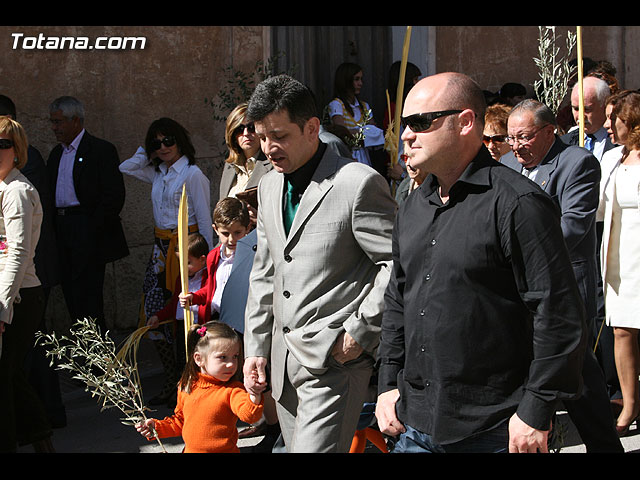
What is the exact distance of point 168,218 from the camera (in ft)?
22.5

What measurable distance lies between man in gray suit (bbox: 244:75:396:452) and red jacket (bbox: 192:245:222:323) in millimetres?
1965

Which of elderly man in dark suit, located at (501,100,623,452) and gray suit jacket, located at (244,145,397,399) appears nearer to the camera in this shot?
gray suit jacket, located at (244,145,397,399)

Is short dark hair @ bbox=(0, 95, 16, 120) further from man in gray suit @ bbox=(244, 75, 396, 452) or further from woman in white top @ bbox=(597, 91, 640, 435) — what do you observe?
woman in white top @ bbox=(597, 91, 640, 435)

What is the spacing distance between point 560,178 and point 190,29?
4572 millimetres

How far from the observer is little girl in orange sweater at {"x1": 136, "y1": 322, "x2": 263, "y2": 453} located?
448 centimetres

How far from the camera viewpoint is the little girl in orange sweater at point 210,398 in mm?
4484

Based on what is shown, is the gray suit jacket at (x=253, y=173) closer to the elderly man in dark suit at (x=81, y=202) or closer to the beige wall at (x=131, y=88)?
the elderly man in dark suit at (x=81, y=202)

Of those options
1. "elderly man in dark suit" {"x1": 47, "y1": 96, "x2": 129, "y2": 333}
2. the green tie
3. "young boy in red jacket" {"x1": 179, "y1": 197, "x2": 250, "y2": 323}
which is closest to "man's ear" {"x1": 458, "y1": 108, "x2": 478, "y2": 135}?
the green tie

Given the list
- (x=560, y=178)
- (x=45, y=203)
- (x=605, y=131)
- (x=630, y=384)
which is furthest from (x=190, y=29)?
(x=630, y=384)

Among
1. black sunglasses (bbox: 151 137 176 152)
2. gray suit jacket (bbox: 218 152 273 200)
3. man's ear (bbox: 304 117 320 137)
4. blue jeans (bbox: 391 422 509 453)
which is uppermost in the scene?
black sunglasses (bbox: 151 137 176 152)

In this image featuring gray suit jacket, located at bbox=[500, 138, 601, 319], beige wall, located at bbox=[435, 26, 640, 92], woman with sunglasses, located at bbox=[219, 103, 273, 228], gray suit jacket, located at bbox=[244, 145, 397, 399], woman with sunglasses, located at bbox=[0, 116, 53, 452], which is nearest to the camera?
gray suit jacket, located at bbox=[244, 145, 397, 399]

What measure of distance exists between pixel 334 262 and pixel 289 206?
35 centimetres

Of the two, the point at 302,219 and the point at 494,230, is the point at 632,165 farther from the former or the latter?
the point at 494,230

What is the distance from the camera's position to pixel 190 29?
8.80 metres
